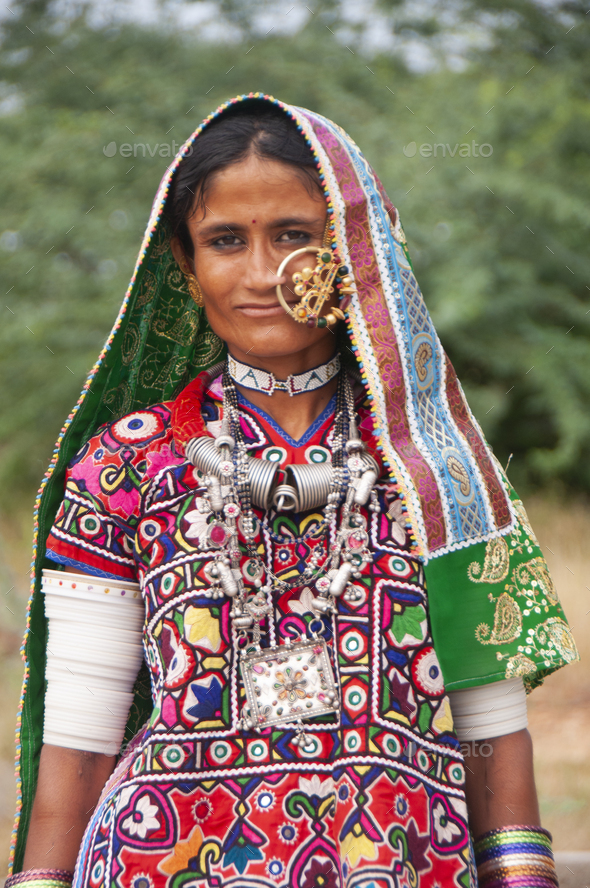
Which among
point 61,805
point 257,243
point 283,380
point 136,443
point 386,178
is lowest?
point 61,805

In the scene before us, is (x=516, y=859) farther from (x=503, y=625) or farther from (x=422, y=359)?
(x=422, y=359)

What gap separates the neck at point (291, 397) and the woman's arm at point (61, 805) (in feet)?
2.45

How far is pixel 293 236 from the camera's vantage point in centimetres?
166

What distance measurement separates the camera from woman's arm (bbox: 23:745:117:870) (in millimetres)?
1687

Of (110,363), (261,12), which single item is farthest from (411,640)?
(261,12)

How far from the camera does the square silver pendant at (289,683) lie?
157 centimetres

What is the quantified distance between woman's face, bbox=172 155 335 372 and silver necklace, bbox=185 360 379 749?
210mm

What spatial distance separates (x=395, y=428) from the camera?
1.67 metres

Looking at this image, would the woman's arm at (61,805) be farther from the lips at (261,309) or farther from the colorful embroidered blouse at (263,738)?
the lips at (261,309)

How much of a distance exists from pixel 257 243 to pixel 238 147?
0.19 meters

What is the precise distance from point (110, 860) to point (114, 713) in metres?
0.27

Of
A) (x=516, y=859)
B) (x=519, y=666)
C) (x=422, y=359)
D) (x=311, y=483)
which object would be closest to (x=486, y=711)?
(x=519, y=666)

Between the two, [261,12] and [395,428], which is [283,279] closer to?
[395,428]

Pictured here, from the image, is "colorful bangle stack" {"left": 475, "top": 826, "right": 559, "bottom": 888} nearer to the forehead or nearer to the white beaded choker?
the white beaded choker
